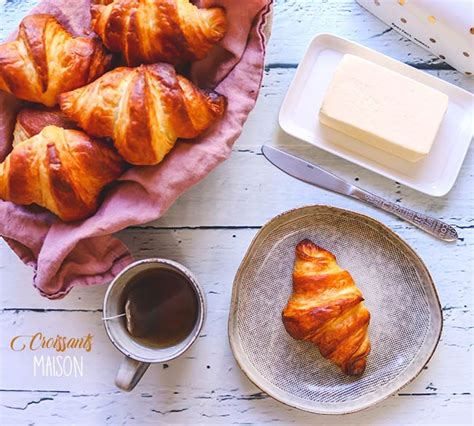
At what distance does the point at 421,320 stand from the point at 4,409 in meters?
0.74

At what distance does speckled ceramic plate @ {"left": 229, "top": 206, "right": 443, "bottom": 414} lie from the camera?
3.79 ft

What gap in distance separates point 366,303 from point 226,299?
242mm

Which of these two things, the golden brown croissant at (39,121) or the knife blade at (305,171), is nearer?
the golden brown croissant at (39,121)

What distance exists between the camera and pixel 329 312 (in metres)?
1.09

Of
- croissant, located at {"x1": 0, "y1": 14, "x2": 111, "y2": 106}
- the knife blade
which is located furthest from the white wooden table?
croissant, located at {"x1": 0, "y1": 14, "x2": 111, "y2": 106}

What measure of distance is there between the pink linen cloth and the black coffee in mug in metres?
0.08

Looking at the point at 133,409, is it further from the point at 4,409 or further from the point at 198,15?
the point at 198,15

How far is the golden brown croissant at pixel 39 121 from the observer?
3.43 feet

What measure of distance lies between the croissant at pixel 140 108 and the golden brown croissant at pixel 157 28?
30mm

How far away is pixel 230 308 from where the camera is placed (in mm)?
1129

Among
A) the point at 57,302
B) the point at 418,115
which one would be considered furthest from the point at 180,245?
the point at 418,115

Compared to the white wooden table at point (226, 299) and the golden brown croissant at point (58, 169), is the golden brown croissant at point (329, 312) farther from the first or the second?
Result: the golden brown croissant at point (58, 169)

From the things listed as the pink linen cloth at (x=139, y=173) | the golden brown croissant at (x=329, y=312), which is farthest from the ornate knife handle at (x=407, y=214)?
the pink linen cloth at (x=139, y=173)

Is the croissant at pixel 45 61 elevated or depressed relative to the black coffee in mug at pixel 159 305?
elevated
